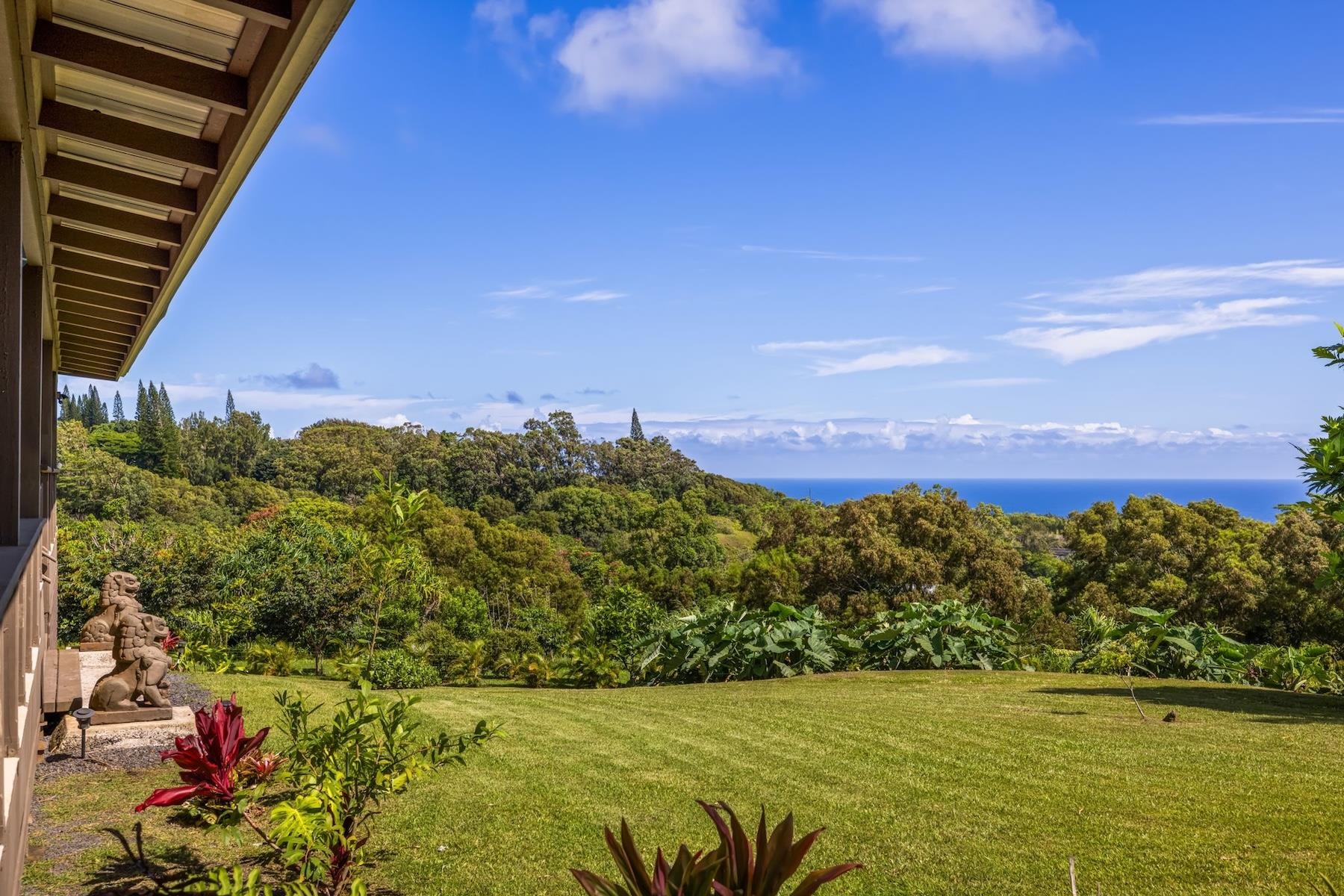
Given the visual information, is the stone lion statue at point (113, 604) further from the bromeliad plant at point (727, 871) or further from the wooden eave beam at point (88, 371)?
the bromeliad plant at point (727, 871)

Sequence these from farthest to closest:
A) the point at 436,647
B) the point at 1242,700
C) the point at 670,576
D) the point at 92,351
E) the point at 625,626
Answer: the point at 670,576 → the point at 436,647 → the point at 625,626 → the point at 1242,700 → the point at 92,351

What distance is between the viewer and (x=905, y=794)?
5.98 meters

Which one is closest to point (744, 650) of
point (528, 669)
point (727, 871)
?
point (528, 669)

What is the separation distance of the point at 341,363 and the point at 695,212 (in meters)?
42.7

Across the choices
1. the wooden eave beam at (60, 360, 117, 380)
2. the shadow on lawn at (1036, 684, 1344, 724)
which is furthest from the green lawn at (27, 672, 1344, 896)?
the wooden eave beam at (60, 360, 117, 380)

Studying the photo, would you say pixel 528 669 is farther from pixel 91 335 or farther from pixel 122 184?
pixel 122 184

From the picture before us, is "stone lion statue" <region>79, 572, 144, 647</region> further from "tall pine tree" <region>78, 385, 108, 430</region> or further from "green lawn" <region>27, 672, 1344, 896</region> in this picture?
"tall pine tree" <region>78, 385, 108, 430</region>

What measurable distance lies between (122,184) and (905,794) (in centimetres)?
550

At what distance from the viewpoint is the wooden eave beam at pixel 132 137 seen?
2.88 metres

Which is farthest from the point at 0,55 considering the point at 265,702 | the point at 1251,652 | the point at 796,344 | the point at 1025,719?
the point at 796,344

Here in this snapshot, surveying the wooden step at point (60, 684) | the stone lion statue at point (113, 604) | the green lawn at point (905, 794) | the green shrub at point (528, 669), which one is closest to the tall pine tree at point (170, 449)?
the green shrub at point (528, 669)

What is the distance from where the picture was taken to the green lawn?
14.7 ft

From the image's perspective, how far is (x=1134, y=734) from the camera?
7602mm

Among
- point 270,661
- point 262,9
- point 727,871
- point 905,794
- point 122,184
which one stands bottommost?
point 270,661
